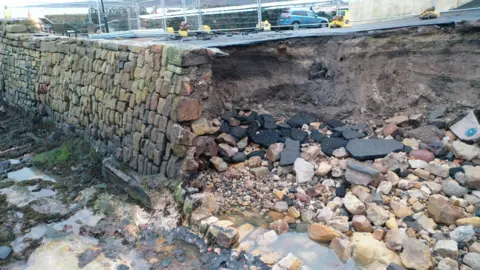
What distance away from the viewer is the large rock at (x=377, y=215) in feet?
16.1

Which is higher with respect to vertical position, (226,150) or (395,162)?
(226,150)

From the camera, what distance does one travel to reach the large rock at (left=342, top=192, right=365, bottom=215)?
200 inches

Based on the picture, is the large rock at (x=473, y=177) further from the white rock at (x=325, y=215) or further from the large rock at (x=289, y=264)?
the large rock at (x=289, y=264)

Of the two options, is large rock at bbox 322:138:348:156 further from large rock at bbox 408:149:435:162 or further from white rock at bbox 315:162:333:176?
large rock at bbox 408:149:435:162

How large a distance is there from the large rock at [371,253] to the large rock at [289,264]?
2.35 feet

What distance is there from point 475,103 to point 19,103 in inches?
474

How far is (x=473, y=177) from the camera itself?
17.0 feet

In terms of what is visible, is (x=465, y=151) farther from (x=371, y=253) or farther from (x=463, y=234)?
(x=371, y=253)

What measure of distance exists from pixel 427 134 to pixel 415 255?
8.80ft

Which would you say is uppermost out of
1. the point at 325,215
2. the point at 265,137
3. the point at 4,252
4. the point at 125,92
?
the point at 125,92

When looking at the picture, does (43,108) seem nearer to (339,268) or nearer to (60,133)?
(60,133)

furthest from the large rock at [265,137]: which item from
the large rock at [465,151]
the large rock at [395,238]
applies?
the large rock at [465,151]

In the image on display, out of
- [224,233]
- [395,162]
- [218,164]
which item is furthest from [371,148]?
[224,233]

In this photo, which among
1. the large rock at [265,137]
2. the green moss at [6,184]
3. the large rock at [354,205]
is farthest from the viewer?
the green moss at [6,184]
